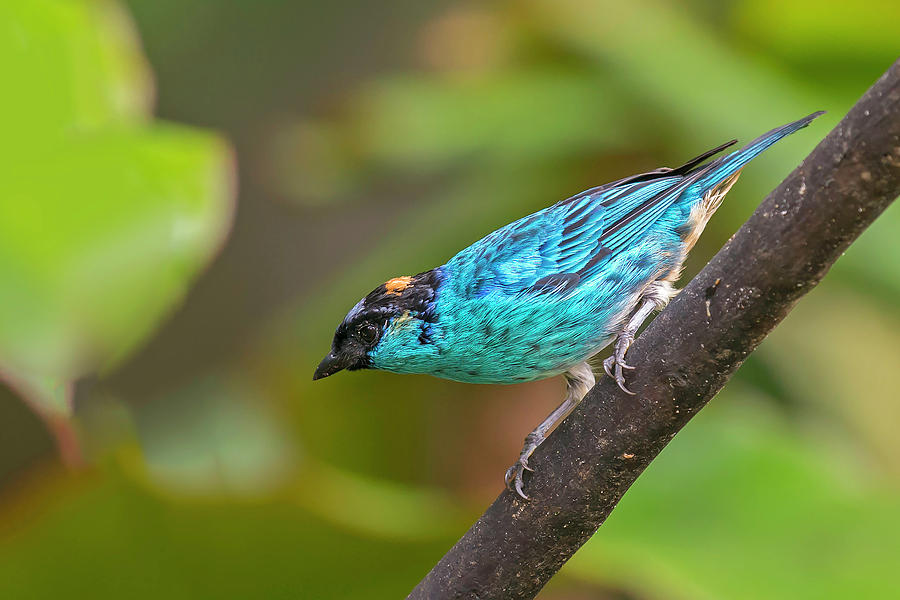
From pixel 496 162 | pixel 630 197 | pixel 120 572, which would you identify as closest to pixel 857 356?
pixel 496 162

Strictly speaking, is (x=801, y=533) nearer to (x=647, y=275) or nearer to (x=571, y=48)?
(x=647, y=275)

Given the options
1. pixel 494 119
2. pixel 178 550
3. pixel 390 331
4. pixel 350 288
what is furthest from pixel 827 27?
pixel 178 550

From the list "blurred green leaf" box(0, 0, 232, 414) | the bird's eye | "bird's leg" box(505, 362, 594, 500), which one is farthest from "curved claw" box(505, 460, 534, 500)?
"blurred green leaf" box(0, 0, 232, 414)

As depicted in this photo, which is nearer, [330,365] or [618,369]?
[618,369]

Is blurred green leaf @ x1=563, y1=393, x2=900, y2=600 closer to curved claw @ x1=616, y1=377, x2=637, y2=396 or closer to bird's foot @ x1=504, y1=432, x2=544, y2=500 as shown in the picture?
bird's foot @ x1=504, y1=432, x2=544, y2=500

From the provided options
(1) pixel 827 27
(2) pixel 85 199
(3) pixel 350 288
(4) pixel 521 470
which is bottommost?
(3) pixel 350 288

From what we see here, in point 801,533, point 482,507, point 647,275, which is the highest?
point 647,275

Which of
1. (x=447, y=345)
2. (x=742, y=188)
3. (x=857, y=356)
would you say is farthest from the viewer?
(x=857, y=356)

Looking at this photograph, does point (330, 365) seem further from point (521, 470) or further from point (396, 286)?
point (521, 470)
